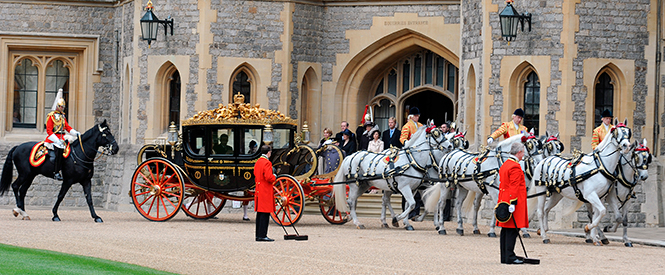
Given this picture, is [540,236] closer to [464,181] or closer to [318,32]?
[464,181]

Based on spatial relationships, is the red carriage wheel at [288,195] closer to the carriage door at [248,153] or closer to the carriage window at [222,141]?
the carriage door at [248,153]

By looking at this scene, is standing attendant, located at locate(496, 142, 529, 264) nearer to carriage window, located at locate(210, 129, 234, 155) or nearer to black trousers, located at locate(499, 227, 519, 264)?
black trousers, located at locate(499, 227, 519, 264)

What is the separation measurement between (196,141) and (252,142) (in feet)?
3.01

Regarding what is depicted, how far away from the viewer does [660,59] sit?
18297mm

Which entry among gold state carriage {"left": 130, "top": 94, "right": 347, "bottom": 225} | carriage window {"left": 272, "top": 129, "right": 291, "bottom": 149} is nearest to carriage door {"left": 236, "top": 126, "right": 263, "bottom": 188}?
gold state carriage {"left": 130, "top": 94, "right": 347, "bottom": 225}

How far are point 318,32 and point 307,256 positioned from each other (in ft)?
36.8

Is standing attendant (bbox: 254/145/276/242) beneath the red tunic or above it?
beneath

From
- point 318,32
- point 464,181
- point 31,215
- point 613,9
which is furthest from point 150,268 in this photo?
point 318,32

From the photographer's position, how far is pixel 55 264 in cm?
999

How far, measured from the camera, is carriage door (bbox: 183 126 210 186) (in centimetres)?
1612

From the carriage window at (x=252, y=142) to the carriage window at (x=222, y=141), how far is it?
0.21 metres

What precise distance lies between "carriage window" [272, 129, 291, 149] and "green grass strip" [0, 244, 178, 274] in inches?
219

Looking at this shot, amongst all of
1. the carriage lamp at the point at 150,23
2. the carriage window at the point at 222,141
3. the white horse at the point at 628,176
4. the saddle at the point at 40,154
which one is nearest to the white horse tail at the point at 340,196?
→ the carriage window at the point at 222,141

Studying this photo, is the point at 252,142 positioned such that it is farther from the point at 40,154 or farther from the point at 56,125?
the point at 40,154
